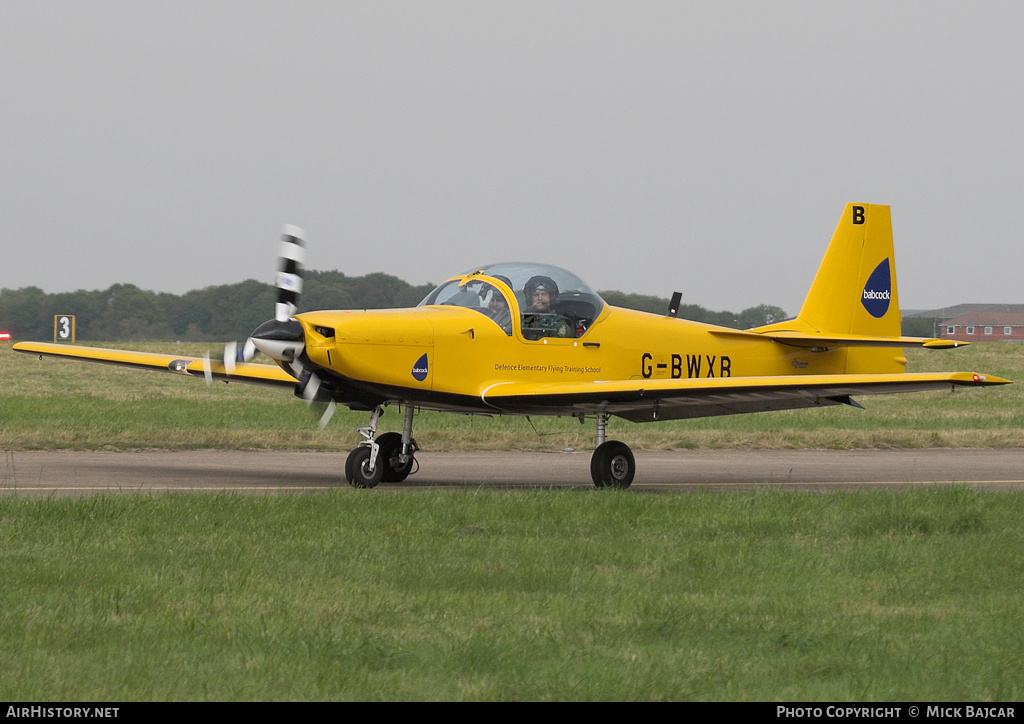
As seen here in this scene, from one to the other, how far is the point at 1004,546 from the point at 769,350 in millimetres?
8000

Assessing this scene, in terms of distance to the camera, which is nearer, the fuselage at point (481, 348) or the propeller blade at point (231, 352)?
the fuselage at point (481, 348)

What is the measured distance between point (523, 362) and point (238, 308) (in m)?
7.83

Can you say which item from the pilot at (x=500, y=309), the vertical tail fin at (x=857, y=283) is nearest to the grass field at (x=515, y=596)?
the pilot at (x=500, y=309)

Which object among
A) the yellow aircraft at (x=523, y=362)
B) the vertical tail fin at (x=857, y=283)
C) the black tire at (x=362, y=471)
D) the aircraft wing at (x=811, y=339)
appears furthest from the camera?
the vertical tail fin at (x=857, y=283)

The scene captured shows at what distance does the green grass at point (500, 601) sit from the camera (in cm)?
507

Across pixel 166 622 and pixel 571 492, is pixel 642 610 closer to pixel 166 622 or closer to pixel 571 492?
pixel 166 622

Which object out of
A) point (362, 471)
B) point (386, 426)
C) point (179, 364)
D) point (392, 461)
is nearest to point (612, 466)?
point (392, 461)

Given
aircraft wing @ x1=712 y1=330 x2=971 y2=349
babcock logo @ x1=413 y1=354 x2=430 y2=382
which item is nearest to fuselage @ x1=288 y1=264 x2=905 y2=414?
babcock logo @ x1=413 y1=354 x2=430 y2=382

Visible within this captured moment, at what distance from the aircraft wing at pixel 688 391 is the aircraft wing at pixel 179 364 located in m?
3.42

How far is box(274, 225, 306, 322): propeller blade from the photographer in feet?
43.0

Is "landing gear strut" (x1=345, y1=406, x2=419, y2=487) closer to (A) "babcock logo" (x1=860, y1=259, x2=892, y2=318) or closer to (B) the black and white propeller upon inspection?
(B) the black and white propeller

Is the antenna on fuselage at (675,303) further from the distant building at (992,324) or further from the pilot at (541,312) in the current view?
the distant building at (992,324)

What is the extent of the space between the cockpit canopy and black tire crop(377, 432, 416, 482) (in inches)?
72.5

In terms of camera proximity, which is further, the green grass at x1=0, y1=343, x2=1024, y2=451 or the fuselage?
the green grass at x1=0, y1=343, x2=1024, y2=451
